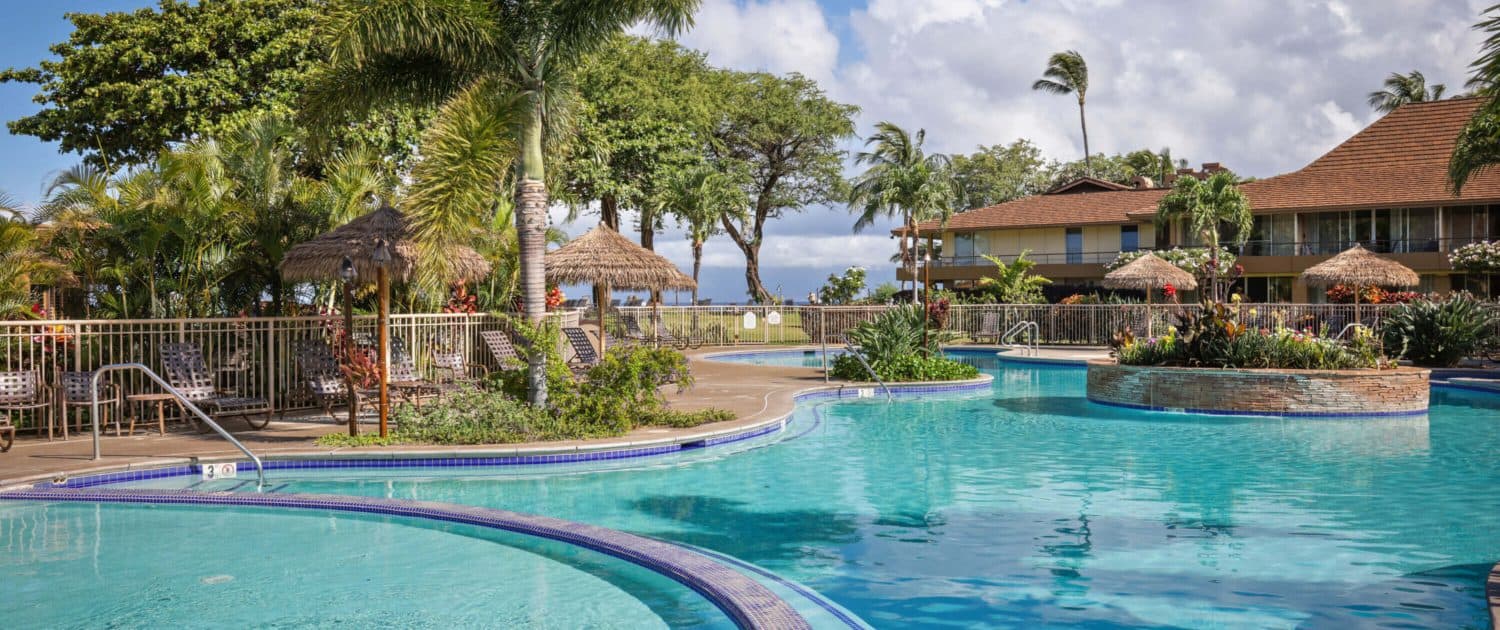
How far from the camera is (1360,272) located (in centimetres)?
2834

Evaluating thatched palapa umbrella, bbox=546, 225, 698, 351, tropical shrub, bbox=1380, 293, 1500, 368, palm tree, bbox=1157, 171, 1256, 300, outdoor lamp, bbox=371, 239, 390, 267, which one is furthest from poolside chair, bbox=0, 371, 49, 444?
palm tree, bbox=1157, 171, 1256, 300

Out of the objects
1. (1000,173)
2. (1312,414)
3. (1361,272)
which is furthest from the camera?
(1000,173)

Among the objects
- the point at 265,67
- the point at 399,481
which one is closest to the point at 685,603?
the point at 399,481

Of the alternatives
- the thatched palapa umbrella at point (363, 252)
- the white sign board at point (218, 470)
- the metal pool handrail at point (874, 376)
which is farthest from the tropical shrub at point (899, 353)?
the white sign board at point (218, 470)

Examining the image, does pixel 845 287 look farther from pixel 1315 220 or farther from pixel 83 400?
pixel 83 400

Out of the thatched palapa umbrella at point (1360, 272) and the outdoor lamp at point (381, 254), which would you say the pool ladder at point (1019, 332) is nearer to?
the thatched palapa umbrella at point (1360, 272)

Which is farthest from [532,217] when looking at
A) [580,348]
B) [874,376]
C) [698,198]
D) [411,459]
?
[698,198]

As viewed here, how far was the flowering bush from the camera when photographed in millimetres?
30125

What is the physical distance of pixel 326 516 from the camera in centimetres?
864

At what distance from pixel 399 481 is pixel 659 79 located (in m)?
30.7

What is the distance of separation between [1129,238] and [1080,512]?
37171 mm

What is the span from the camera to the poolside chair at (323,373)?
1270 cm

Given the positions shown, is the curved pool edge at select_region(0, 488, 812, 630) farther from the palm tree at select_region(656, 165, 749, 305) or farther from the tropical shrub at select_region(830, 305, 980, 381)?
the palm tree at select_region(656, 165, 749, 305)

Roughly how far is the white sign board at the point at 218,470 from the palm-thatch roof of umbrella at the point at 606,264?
1109cm
